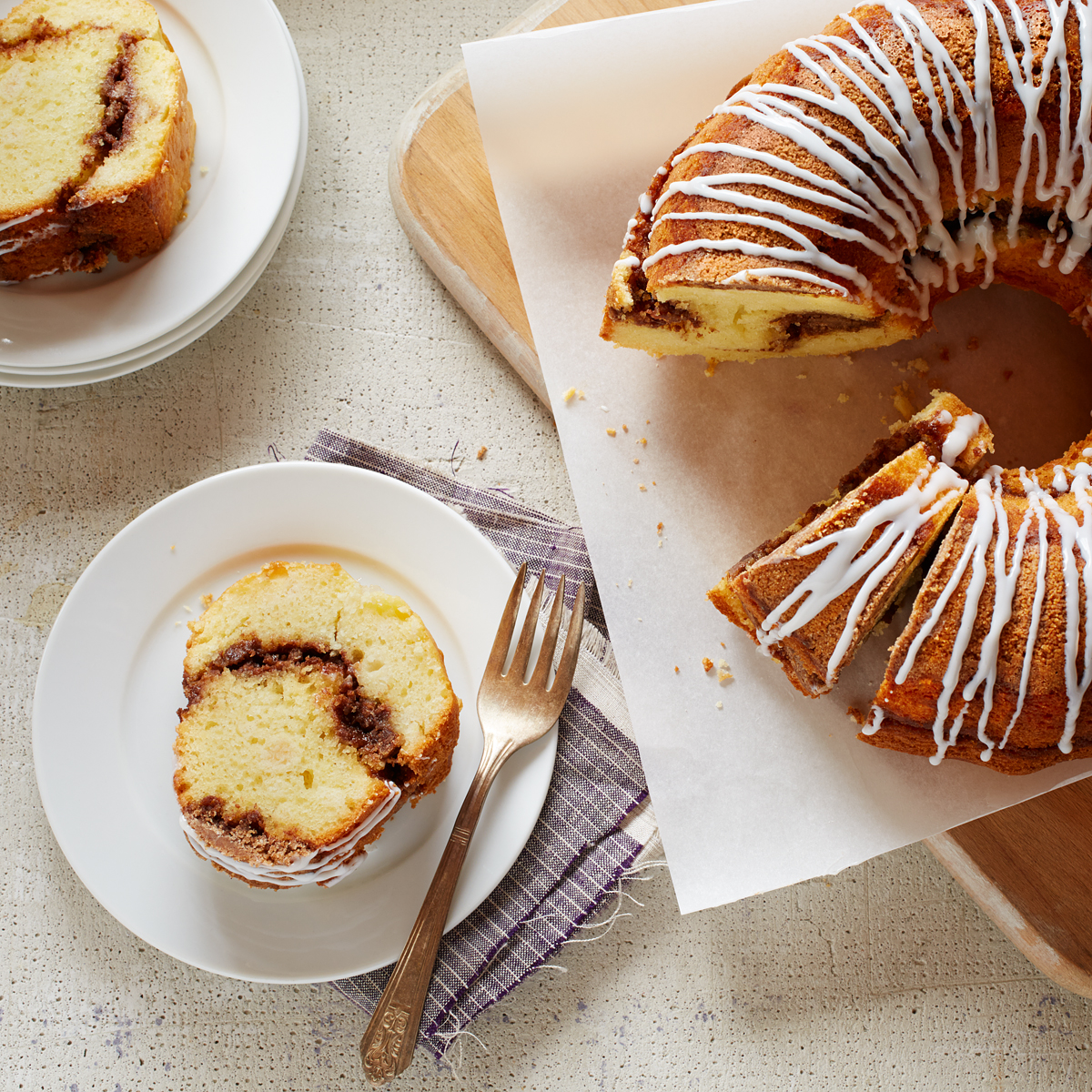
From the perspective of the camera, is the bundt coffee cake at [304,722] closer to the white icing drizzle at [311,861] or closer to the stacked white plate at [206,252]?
the white icing drizzle at [311,861]

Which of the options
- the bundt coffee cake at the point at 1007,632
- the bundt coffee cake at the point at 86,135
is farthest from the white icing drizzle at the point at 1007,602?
the bundt coffee cake at the point at 86,135

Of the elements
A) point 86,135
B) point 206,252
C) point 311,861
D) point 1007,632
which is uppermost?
point 86,135

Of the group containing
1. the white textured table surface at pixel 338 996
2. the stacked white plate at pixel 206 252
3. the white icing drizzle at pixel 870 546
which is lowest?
the white textured table surface at pixel 338 996

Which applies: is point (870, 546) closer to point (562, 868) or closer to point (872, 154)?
point (872, 154)

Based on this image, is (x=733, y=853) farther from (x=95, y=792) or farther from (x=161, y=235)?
(x=161, y=235)

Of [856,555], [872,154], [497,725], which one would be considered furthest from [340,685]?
[872,154]

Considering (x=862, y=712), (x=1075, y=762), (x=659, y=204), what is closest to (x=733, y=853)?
(x=862, y=712)
